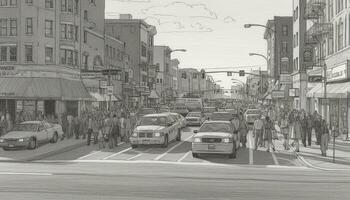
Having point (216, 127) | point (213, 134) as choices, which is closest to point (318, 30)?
point (216, 127)

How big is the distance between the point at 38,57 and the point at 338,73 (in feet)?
89.4

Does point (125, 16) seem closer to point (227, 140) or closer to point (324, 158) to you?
point (227, 140)

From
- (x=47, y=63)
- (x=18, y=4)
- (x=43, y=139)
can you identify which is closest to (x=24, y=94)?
(x=47, y=63)

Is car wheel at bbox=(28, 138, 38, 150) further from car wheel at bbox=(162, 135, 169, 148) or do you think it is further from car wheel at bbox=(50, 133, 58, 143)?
car wheel at bbox=(162, 135, 169, 148)

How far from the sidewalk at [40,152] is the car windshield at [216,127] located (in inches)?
292

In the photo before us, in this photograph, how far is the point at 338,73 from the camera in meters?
36.0

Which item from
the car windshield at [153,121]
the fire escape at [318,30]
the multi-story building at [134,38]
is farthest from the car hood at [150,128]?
the multi-story building at [134,38]

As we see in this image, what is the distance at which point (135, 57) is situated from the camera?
9450cm

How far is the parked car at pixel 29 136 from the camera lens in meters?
26.1

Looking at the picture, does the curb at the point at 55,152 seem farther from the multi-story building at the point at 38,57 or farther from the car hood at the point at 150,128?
the multi-story building at the point at 38,57

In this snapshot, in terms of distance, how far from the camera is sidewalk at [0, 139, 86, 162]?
76.4ft

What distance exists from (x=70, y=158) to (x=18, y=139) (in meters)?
3.99

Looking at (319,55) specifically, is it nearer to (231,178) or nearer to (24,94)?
(24,94)

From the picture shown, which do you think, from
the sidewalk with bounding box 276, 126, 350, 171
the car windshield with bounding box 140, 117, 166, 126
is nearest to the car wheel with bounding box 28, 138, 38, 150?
the car windshield with bounding box 140, 117, 166, 126
